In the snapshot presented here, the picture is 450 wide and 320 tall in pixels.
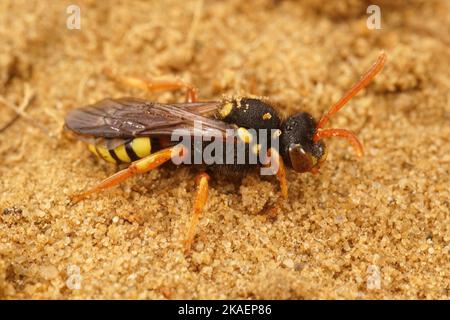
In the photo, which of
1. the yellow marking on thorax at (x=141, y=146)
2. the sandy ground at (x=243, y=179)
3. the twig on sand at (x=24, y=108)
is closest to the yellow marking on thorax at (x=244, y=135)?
the sandy ground at (x=243, y=179)

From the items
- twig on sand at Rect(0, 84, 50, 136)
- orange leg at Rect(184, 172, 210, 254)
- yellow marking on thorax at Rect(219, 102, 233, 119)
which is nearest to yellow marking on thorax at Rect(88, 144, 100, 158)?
twig on sand at Rect(0, 84, 50, 136)

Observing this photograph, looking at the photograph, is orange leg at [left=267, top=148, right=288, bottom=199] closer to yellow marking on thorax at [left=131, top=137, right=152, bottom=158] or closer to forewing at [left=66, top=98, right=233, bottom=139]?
forewing at [left=66, top=98, right=233, bottom=139]

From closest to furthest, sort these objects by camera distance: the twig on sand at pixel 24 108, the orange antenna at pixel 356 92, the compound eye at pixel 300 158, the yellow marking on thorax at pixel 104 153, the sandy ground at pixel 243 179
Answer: the sandy ground at pixel 243 179 → the orange antenna at pixel 356 92 → the compound eye at pixel 300 158 → the yellow marking on thorax at pixel 104 153 → the twig on sand at pixel 24 108

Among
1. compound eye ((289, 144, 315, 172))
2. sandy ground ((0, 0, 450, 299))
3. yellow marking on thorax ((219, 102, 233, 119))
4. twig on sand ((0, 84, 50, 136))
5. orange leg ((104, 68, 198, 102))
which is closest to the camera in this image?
sandy ground ((0, 0, 450, 299))

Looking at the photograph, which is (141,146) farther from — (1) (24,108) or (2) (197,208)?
(1) (24,108)

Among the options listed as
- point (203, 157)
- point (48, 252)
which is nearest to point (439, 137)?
point (203, 157)

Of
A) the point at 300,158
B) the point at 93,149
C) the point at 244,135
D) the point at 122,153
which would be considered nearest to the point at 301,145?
the point at 300,158

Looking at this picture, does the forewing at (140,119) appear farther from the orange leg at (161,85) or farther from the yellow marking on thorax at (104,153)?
the orange leg at (161,85)
